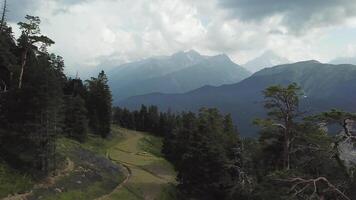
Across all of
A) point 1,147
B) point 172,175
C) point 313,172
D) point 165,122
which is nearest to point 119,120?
point 165,122

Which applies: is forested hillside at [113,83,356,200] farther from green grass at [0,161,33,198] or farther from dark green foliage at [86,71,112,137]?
dark green foliage at [86,71,112,137]

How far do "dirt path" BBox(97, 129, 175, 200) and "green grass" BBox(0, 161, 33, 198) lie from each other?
917 centimetres

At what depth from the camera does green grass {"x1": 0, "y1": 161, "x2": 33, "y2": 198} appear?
4347 centimetres

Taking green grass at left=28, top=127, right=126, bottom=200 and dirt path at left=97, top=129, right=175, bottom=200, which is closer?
green grass at left=28, top=127, right=126, bottom=200

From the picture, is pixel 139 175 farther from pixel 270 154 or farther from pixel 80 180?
pixel 270 154

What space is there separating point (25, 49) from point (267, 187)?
1858 inches

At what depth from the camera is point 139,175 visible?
7006 cm

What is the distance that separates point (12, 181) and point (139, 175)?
87.4ft

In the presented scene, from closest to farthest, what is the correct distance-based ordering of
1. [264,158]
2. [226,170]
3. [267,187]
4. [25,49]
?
[267,187], [264,158], [226,170], [25,49]

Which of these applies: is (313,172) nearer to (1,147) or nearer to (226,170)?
(226,170)

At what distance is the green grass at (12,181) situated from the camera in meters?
43.5

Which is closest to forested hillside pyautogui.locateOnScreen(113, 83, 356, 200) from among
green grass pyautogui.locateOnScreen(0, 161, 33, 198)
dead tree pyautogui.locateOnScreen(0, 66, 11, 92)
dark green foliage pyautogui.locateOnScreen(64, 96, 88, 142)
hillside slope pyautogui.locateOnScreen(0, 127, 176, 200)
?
hillside slope pyautogui.locateOnScreen(0, 127, 176, 200)

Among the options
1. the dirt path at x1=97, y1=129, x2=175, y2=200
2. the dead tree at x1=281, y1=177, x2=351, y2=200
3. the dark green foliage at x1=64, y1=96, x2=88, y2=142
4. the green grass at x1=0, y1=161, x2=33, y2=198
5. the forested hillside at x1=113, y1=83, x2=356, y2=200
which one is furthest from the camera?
the dark green foliage at x1=64, y1=96, x2=88, y2=142

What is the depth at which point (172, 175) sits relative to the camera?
8062 centimetres
